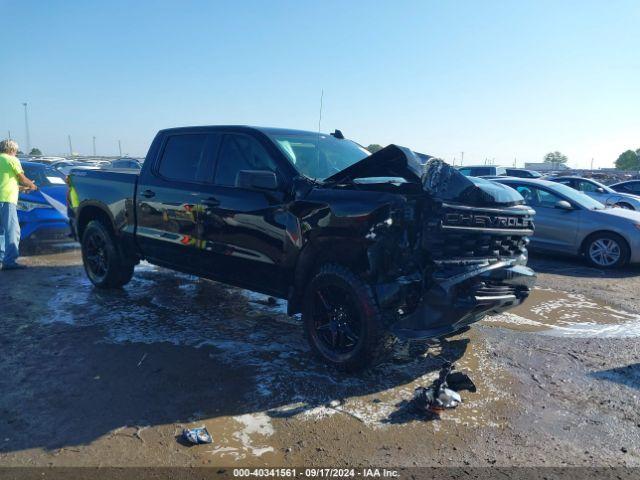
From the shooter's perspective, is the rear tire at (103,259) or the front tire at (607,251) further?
the front tire at (607,251)

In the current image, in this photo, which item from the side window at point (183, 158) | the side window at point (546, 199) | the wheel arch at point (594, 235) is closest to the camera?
the side window at point (183, 158)

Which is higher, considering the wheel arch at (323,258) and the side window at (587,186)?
the side window at (587,186)

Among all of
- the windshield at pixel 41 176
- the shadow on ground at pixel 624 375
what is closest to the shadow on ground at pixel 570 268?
the shadow on ground at pixel 624 375

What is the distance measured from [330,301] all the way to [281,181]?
110 cm

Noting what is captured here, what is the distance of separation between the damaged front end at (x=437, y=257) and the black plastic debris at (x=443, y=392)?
0.36 m

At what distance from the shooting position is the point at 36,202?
8375 mm

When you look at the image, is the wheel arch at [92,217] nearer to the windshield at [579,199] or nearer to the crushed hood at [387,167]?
the crushed hood at [387,167]

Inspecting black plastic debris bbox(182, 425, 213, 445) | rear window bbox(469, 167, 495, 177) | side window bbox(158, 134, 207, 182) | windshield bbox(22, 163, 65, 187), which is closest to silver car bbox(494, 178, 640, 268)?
side window bbox(158, 134, 207, 182)

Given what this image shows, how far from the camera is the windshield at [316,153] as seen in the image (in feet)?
14.0

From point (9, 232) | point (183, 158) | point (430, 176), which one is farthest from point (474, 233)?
point (9, 232)

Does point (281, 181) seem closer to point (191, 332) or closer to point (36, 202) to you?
point (191, 332)

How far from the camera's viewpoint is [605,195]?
14219 mm

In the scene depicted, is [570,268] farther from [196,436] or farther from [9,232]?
[9,232]

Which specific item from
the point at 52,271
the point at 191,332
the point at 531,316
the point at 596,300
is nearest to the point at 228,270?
the point at 191,332
